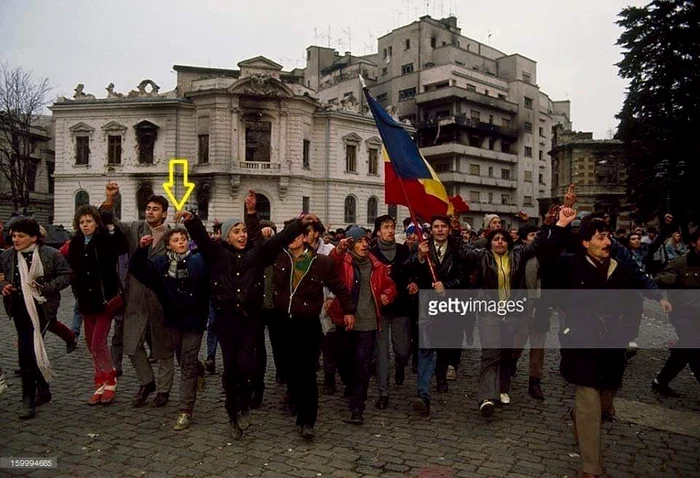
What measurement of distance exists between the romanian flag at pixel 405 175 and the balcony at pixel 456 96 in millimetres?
46894

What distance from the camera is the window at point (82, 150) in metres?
39.3

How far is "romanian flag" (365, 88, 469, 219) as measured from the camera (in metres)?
6.24

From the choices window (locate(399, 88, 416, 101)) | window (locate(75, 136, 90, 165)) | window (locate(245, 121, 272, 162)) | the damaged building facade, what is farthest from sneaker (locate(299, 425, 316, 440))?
window (locate(399, 88, 416, 101))

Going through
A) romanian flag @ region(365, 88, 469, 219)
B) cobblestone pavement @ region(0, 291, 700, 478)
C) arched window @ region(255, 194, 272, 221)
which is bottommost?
cobblestone pavement @ region(0, 291, 700, 478)

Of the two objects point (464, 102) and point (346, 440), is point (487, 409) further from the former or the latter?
point (464, 102)

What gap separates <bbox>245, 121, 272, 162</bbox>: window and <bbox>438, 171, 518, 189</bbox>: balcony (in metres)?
19.0

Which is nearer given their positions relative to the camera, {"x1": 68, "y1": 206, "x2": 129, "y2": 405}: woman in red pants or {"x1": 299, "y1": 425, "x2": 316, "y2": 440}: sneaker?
{"x1": 299, "y1": 425, "x2": 316, "y2": 440}: sneaker

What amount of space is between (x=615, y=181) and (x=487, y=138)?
14.0m

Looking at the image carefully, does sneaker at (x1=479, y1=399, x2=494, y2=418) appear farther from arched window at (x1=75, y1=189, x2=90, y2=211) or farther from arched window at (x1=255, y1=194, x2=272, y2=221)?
arched window at (x1=75, y1=189, x2=90, y2=211)

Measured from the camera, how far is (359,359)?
5.45 metres

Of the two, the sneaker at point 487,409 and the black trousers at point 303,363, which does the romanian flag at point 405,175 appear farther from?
the sneaker at point 487,409

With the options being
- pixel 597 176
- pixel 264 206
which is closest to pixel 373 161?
pixel 264 206

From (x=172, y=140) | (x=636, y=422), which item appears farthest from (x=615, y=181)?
(x=636, y=422)

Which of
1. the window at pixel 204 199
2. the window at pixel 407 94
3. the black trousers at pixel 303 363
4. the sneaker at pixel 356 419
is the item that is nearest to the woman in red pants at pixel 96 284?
the black trousers at pixel 303 363
